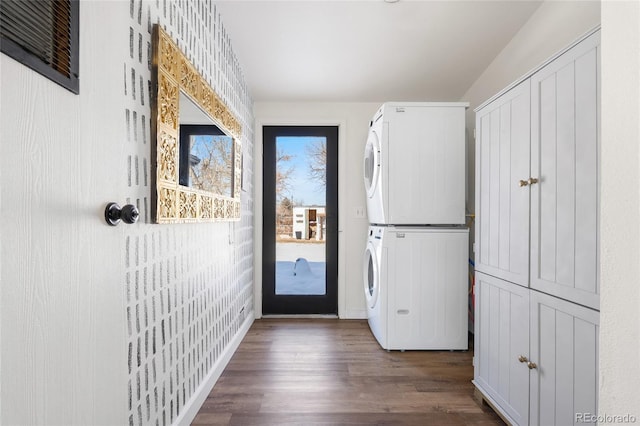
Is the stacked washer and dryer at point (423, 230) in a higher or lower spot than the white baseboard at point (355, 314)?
higher

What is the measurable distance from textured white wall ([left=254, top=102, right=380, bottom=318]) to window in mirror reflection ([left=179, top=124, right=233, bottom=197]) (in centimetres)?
130

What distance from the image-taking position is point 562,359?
122 centimetres

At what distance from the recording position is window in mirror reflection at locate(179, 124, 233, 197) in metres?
1.45

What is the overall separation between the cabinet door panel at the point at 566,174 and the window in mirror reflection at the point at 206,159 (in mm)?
1547

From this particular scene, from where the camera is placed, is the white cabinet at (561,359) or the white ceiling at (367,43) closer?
the white cabinet at (561,359)

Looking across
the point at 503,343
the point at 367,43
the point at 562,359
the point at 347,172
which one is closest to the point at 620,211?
the point at 562,359

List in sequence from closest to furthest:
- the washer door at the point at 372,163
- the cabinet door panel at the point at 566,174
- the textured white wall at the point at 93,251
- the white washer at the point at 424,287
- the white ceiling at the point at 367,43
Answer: the textured white wall at the point at 93,251, the cabinet door panel at the point at 566,174, the white ceiling at the point at 367,43, the white washer at the point at 424,287, the washer door at the point at 372,163

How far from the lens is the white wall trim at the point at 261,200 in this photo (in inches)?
132

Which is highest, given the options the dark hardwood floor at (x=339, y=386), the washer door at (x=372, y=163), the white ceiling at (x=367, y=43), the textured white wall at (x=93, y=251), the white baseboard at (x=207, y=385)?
the white ceiling at (x=367, y=43)

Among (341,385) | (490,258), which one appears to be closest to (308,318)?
(341,385)

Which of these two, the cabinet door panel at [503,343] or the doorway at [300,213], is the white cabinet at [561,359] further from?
the doorway at [300,213]

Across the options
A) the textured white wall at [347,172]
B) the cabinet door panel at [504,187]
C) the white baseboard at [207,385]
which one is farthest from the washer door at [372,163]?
the white baseboard at [207,385]

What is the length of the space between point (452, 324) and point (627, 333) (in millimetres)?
2164

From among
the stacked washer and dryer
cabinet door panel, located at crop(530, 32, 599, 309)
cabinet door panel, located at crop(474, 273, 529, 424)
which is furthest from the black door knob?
the stacked washer and dryer
